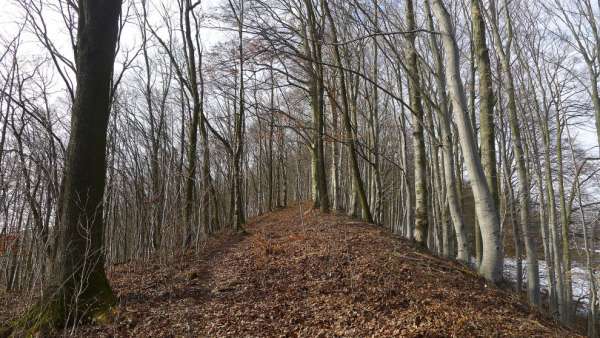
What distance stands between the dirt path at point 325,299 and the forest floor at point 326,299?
1 cm

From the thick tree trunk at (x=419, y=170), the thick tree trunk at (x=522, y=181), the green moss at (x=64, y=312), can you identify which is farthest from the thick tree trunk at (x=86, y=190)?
the thick tree trunk at (x=522, y=181)

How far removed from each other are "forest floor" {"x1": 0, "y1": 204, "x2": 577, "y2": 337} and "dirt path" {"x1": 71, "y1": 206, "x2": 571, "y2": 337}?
0.04 ft

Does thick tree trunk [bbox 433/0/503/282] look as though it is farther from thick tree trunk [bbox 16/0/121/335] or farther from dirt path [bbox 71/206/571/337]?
thick tree trunk [bbox 16/0/121/335]

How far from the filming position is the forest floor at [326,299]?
3480 millimetres

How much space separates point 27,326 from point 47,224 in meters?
2.91

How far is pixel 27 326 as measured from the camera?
3.96 metres

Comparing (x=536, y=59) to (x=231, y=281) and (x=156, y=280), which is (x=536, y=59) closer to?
(x=231, y=281)

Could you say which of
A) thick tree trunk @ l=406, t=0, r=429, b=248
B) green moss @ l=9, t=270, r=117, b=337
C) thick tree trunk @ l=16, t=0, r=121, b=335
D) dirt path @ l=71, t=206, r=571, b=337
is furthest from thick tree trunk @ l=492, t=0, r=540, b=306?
thick tree trunk @ l=16, t=0, r=121, b=335

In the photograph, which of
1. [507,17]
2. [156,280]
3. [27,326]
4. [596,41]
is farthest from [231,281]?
[596,41]

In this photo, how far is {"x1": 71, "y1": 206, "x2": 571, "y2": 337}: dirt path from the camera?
349 cm

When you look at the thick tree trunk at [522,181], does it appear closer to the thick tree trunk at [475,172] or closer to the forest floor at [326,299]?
the forest floor at [326,299]

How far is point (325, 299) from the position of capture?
4.50m

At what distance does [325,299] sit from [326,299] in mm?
14

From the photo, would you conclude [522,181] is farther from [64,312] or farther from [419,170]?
[64,312]
